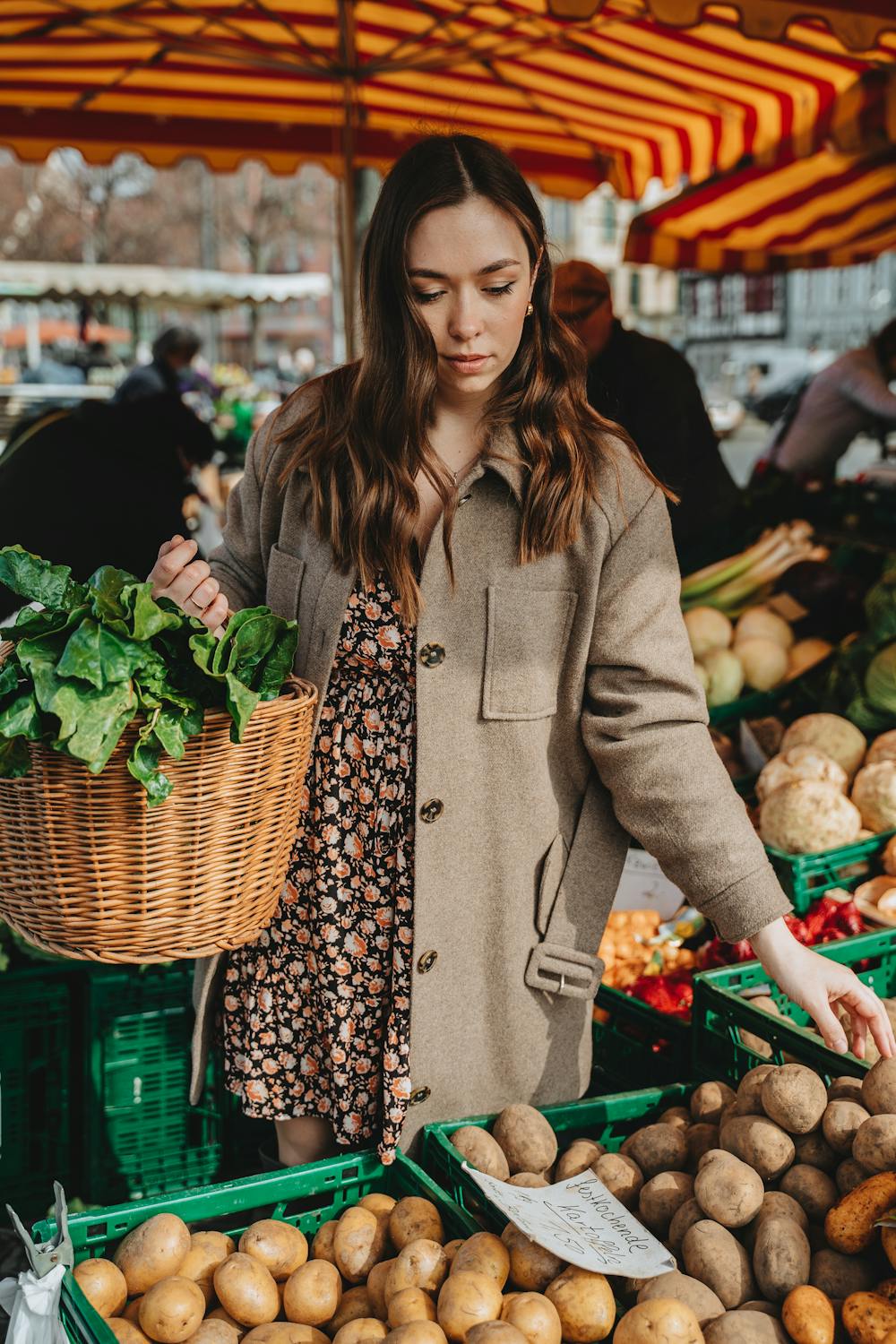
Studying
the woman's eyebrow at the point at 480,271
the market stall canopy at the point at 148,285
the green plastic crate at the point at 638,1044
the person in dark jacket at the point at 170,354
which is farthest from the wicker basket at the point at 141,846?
the market stall canopy at the point at 148,285

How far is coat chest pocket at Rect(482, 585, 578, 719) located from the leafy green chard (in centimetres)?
38

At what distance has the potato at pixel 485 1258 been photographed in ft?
5.74

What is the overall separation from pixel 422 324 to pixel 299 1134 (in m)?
1.42

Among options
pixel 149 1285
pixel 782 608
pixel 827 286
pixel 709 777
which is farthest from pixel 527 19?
pixel 827 286

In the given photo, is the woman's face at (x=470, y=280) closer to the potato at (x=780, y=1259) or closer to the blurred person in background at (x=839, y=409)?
the potato at (x=780, y=1259)

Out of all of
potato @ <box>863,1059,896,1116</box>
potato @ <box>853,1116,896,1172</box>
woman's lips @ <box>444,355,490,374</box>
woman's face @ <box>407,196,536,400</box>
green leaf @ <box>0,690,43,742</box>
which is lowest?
potato @ <box>853,1116,896,1172</box>

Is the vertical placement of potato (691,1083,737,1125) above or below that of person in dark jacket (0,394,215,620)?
below

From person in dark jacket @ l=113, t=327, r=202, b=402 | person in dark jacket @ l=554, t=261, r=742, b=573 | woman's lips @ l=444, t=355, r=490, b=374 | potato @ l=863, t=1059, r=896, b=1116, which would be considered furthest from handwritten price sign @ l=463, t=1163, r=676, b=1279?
person in dark jacket @ l=113, t=327, r=202, b=402

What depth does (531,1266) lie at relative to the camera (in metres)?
1.77

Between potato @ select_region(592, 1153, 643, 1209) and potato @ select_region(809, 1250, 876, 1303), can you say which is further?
potato @ select_region(592, 1153, 643, 1209)

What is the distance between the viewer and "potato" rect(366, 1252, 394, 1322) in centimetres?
183

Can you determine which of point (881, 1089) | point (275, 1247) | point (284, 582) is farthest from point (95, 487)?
point (881, 1089)

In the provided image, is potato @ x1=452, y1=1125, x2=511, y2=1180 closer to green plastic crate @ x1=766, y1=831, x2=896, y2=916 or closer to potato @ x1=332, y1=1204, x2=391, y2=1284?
potato @ x1=332, y1=1204, x2=391, y2=1284

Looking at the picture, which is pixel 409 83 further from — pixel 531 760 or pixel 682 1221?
pixel 682 1221
